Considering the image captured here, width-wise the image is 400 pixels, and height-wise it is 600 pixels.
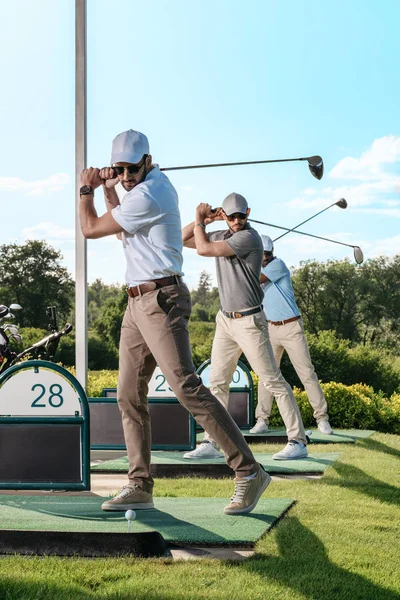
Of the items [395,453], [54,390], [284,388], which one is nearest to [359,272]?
[395,453]

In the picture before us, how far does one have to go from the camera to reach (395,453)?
8.87 meters

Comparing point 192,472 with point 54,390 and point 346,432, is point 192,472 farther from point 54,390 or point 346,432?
point 346,432

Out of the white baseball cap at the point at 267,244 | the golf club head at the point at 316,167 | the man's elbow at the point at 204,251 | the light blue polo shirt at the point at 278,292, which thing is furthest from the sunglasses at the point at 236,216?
the golf club head at the point at 316,167

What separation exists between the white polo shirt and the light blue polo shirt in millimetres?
4564

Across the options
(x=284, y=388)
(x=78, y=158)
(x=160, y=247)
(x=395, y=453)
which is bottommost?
(x=395, y=453)

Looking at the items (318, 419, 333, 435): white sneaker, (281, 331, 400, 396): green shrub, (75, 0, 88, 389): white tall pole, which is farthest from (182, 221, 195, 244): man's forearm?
(281, 331, 400, 396): green shrub

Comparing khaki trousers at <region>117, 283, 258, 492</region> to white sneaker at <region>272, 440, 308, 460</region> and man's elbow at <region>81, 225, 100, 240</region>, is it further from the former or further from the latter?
white sneaker at <region>272, 440, 308, 460</region>

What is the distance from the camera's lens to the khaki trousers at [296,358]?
30.4 ft

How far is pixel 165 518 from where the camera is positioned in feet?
15.7

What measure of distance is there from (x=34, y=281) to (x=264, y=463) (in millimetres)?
24588

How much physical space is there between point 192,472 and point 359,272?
21611 mm

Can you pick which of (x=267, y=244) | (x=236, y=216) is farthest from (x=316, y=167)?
(x=236, y=216)

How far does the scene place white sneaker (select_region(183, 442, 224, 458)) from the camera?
7336 mm

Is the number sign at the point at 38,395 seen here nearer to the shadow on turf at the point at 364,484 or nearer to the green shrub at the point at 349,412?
the shadow on turf at the point at 364,484
